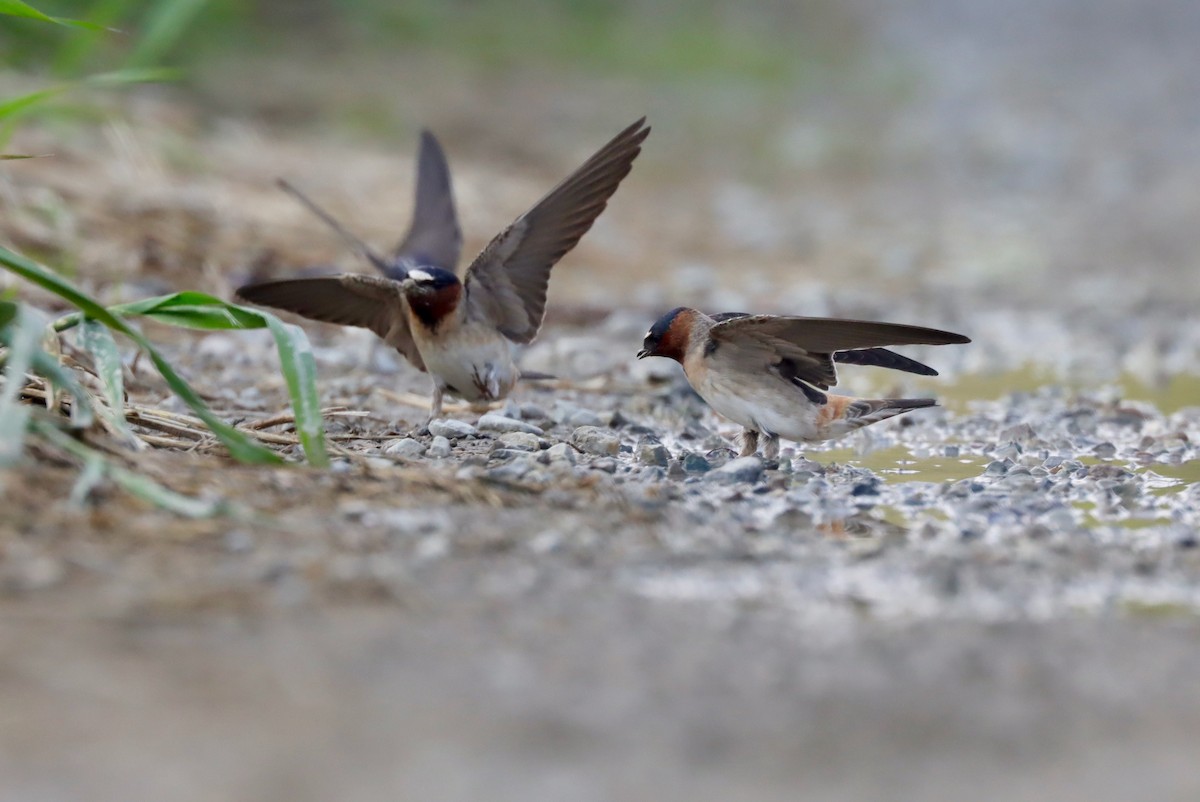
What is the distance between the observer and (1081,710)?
2754 millimetres

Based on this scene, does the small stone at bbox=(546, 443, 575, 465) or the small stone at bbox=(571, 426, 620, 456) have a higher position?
the small stone at bbox=(571, 426, 620, 456)

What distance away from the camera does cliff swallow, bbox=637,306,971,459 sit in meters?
5.12

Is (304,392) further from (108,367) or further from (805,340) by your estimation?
(805,340)

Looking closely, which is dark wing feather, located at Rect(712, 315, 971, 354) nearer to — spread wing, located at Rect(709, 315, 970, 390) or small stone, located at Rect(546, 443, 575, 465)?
spread wing, located at Rect(709, 315, 970, 390)

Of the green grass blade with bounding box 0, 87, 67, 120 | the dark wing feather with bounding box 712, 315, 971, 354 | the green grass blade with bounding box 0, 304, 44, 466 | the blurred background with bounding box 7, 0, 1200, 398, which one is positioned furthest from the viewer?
the blurred background with bounding box 7, 0, 1200, 398

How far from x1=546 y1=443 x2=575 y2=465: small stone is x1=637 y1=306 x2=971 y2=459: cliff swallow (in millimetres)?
586

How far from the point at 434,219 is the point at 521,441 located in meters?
2.25

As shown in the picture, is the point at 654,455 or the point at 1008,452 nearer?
the point at 654,455

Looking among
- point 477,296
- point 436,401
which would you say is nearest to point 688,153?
point 477,296

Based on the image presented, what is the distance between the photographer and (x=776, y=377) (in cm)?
524

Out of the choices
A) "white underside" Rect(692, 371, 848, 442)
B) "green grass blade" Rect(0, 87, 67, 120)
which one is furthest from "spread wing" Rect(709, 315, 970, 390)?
"green grass blade" Rect(0, 87, 67, 120)

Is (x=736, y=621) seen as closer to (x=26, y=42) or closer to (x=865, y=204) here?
(x=26, y=42)

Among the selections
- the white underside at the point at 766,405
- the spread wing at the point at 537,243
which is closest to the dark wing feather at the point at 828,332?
the white underside at the point at 766,405

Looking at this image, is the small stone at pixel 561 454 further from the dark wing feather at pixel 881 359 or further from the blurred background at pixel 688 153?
the blurred background at pixel 688 153
